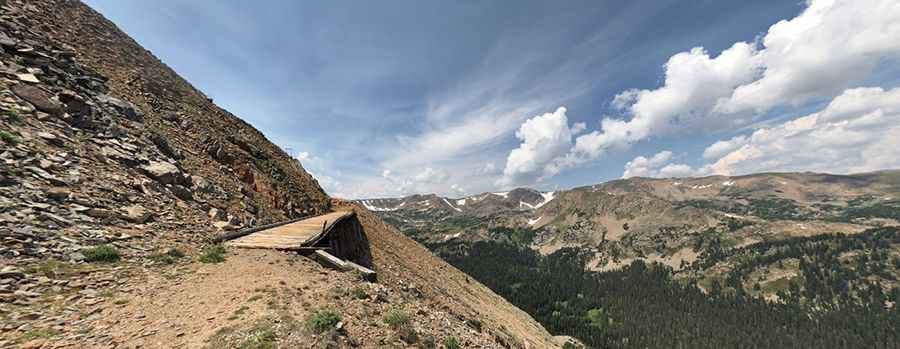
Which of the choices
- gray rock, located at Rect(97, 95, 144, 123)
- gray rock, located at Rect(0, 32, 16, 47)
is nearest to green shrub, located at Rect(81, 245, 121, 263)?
gray rock, located at Rect(97, 95, 144, 123)

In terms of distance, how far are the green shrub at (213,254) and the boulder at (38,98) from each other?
37.8 ft

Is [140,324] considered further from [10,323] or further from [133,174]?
[133,174]

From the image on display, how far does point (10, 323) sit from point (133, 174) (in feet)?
41.0

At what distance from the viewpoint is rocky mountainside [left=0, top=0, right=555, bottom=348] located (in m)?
9.16

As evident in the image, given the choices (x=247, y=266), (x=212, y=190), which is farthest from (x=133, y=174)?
(x=247, y=266)

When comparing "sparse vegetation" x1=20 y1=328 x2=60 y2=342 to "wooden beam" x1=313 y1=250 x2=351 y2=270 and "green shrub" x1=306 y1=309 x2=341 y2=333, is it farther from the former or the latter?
"wooden beam" x1=313 y1=250 x2=351 y2=270

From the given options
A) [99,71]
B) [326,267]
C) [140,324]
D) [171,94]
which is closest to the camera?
[140,324]

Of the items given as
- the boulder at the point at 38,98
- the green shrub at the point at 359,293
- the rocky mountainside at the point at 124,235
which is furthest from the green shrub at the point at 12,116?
the green shrub at the point at 359,293

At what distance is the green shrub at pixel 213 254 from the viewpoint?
1431 centimetres

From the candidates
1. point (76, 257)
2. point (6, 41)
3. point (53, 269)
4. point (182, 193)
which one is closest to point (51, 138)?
point (182, 193)

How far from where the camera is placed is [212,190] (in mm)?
22453

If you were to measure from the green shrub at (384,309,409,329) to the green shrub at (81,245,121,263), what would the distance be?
34.3 ft

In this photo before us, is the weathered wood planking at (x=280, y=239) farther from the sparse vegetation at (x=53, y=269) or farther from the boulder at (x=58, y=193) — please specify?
the sparse vegetation at (x=53, y=269)

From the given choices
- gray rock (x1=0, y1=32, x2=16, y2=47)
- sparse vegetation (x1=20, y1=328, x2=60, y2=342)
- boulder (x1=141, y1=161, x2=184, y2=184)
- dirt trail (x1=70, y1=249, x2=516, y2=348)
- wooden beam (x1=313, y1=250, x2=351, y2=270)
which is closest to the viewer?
sparse vegetation (x1=20, y1=328, x2=60, y2=342)
